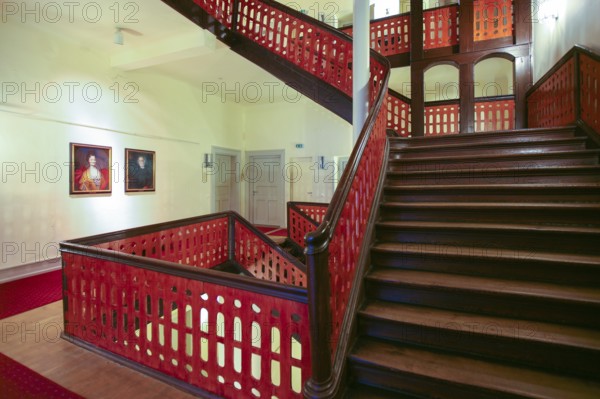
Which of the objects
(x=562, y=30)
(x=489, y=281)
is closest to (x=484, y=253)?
(x=489, y=281)

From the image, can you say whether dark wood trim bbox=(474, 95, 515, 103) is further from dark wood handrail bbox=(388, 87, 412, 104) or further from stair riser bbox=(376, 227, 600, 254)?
stair riser bbox=(376, 227, 600, 254)

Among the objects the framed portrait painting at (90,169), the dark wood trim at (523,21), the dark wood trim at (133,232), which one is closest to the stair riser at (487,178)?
the dark wood trim at (133,232)

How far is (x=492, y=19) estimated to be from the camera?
4.77 metres

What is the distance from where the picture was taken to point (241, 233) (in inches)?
179

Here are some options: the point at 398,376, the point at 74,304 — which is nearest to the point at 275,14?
the point at 74,304

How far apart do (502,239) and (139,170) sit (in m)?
5.90

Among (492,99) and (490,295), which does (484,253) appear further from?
(492,99)

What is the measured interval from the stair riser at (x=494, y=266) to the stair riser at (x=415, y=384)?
30.3 inches

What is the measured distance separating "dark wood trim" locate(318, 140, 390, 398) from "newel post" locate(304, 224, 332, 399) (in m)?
0.08

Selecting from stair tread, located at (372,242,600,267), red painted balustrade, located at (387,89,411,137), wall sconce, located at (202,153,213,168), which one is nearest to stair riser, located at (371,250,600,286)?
stair tread, located at (372,242,600,267)

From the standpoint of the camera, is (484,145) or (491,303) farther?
(484,145)

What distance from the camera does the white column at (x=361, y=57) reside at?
3.29 m

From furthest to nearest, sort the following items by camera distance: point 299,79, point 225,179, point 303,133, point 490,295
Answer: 1. point 225,179
2. point 303,133
3. point 299,79
4. point 490,295

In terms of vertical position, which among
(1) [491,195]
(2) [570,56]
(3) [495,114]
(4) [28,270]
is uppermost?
(2) [570,56]
